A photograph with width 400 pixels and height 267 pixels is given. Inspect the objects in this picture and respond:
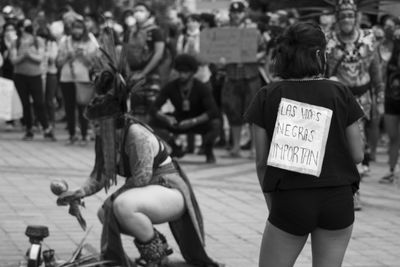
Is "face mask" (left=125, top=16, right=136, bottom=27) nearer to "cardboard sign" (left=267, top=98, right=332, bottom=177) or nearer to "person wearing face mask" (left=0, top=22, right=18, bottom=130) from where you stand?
"person wearing face mask" (left=0, top=22, right=18, bottom=130)

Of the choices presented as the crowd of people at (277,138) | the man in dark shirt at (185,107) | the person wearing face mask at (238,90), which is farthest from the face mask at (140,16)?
the man in dark shirt at (185,107)

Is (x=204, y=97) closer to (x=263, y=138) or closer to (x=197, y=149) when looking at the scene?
(x=197, y=149)

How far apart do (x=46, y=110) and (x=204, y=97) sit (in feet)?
12.0

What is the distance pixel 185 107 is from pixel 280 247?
7.67m

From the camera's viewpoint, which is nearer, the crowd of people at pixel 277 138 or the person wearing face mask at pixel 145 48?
the crowd of people at pixel 277 138

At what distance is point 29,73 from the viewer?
46.4ft

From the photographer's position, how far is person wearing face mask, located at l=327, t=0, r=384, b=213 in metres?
9.04

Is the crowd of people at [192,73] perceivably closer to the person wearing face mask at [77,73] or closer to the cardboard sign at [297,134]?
the person wearing face mask at [77,73]

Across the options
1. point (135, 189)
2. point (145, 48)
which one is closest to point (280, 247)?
point (135, 189)

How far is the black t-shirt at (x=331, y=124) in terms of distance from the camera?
169 inches

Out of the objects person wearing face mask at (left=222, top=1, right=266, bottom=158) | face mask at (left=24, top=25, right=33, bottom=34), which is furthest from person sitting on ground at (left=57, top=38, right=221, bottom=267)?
face mask at (left=24, top=25, right=33, bottom=34)

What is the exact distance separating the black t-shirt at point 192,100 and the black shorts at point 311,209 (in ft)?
24.8

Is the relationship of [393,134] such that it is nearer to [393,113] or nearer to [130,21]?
[393,113]

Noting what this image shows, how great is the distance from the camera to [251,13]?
50.4ft
